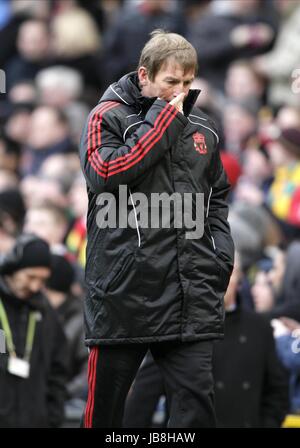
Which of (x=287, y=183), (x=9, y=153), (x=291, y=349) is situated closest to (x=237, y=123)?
(x=287, y=183)

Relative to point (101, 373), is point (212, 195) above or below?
above

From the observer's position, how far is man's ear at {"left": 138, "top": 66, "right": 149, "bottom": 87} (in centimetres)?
607

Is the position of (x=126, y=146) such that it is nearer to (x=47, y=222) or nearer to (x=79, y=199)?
(x=47, y=222)

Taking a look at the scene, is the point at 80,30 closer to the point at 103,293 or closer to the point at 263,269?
the point at 263,269

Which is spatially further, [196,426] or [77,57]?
[77,57]

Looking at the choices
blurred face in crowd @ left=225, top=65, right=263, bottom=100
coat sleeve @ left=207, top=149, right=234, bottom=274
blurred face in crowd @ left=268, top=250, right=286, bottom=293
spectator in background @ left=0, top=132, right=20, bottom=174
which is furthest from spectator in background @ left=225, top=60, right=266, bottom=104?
coat sleeve @ left=207, top=149, right=234, bottom=274

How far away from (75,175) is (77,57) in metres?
2.72

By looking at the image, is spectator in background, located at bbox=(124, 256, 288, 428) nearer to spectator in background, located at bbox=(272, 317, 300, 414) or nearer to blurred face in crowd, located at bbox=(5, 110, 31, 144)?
spectator in background, located at bbox=(272, 317, 300, 414)

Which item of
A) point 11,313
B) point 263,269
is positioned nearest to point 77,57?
point 263,269

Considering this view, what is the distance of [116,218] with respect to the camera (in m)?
5.96

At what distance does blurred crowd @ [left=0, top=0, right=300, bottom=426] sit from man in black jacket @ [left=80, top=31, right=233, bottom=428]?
83.8 inches

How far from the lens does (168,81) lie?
601cm

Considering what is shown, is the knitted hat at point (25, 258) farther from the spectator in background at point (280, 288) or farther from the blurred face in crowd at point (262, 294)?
the blurred face in crowd at point (262, 294)

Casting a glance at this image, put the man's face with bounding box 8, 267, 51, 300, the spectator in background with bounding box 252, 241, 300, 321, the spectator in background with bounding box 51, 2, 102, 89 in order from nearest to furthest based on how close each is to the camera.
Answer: the man's face with bounding box 8, 267, 51, 300
the spectator in background with bounding box 252, 241, 300, 321
the spectator in background with bounding box 51, 2, 102, 89
